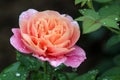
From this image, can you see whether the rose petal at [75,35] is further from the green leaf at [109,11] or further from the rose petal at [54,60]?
the green leaf at [109,11]

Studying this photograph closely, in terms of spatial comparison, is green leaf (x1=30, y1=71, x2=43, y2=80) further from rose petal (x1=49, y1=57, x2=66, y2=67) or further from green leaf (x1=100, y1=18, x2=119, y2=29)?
green leaf (x1=100, y1=18, x2=119, y2=29)

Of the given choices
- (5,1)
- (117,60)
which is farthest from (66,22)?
(5,1)

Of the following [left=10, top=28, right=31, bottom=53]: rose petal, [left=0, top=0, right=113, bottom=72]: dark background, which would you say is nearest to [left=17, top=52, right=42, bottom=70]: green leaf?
[left=10, top=28, right=31, bottom=53]: rose petal

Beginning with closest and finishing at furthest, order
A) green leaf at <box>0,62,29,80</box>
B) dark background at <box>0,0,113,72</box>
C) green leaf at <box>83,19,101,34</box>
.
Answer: green leaf at <box>83,19,101,34</box> < green leaf at <box>0,62,29,80</box> < dark background at <box>0,0,113,72</box>

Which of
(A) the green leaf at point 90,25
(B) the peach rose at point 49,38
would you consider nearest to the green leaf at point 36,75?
(B) the peach rose at point 49,38

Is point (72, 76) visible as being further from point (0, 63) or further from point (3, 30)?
point (3, 30)

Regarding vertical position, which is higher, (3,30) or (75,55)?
(75,55)

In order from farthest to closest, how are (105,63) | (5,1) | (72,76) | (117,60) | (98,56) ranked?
1. (5,1)
2. (98,56)
3. (105,63)
4. (117,60)
5. (72,76)

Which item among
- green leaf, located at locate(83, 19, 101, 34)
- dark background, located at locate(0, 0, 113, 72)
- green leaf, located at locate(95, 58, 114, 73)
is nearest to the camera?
green leaf, located at locate(83, 19, 101, 34)
